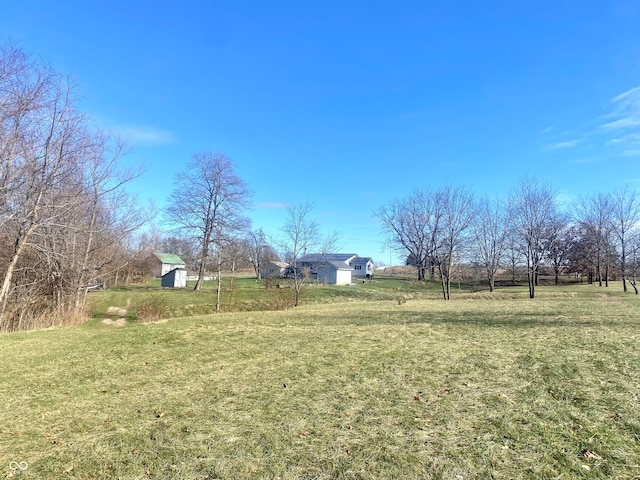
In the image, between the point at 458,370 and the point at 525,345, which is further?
the point at 525,345

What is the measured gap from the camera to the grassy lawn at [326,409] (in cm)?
264

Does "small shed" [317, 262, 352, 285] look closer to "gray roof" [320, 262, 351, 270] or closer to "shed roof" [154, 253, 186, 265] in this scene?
"gray roof" [320, 262, 351, 270]

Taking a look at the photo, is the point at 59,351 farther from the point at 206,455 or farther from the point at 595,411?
the point at 595,411

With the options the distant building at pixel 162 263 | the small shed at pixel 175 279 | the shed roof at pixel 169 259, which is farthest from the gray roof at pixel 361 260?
the small shed at pixel 175 279

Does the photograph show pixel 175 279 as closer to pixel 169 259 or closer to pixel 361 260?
pixel 169 259

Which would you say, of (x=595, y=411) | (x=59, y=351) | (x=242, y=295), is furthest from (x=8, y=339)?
(x=242, y=295)

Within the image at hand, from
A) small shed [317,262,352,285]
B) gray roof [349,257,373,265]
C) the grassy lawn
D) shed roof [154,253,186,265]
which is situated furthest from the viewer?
gray roof [349,257,373,265]

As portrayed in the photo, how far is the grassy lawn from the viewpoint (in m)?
2.64

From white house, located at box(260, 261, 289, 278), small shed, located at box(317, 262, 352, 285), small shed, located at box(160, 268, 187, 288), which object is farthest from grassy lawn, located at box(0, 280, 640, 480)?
white house, located at box(260, 261, 289, 278)

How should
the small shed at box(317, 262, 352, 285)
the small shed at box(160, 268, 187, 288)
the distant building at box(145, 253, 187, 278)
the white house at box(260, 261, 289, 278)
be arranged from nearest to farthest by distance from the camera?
the small shed at box(160, 268, 187, 288), the small shed at box(317, 262, 352, 285), the distant building at box(145, 253, 187, 278), the white house at box(260, 261, 289, 278)

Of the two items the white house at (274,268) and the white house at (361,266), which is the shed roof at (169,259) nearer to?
the white house at (274,268)

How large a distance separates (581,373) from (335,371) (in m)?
3.27

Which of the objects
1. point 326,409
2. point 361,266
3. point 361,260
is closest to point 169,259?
point 361,266

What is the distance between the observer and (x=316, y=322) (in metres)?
10.9
